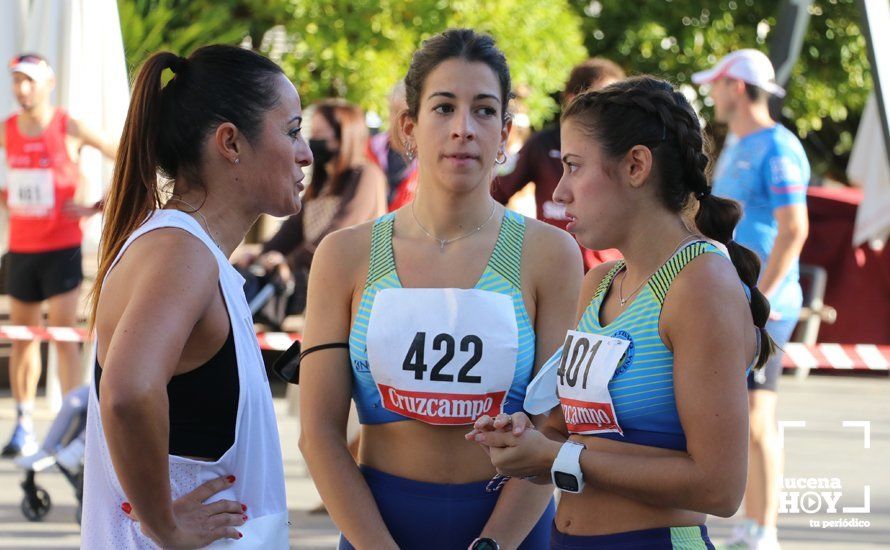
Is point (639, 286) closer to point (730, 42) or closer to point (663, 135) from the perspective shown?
point (663, 135)

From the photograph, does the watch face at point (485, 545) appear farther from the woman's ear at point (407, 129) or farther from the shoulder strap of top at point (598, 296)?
the woman's ear at point (407, 129)

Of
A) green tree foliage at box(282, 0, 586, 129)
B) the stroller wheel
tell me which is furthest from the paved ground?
green tree foliage at box(282, 0, 586, 129)

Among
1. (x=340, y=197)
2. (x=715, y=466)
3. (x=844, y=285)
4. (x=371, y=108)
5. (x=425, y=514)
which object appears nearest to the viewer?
(x=715, y=466)

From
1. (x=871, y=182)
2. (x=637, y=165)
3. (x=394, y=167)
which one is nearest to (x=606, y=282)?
(x=637, y=165)

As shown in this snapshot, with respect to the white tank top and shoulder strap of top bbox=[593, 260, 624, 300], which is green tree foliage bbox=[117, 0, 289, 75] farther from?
the white tank top

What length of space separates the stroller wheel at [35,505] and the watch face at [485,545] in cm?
417

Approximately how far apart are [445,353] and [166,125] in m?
0.78

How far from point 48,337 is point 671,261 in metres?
5.95

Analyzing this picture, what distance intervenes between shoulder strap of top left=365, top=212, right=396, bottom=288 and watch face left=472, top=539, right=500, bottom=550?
61 centimetres

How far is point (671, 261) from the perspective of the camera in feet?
8.24

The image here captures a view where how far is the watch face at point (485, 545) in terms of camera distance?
281 centimetres

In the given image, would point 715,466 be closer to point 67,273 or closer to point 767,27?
point 67,273

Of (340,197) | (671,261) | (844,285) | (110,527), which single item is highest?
(671,261)

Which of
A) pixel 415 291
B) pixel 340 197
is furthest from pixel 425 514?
pixel 340 197
